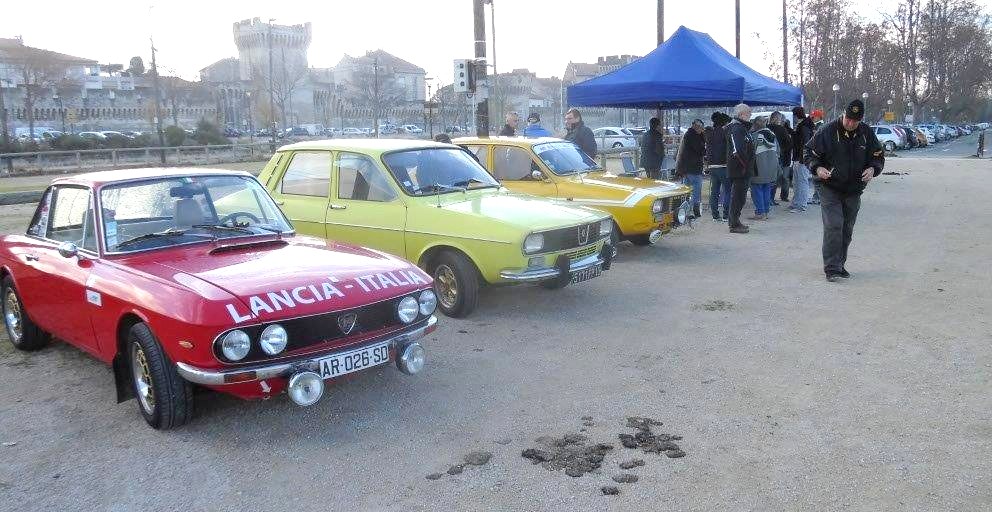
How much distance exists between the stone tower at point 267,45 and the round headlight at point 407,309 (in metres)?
103

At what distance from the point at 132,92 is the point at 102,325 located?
98.5m

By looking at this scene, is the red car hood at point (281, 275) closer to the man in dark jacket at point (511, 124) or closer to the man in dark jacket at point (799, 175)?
the man in dark jacket at point (511, 124)

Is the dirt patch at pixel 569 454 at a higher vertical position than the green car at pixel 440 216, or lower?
lower

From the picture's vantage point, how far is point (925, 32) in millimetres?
62188

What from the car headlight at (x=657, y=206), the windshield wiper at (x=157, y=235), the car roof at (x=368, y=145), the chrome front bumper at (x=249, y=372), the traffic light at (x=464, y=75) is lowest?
the chrome front bumper at (x=249, y=372)

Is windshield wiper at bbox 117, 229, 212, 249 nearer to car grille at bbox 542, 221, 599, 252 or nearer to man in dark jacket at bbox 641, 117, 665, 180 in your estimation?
car grille at bbox 542, 221, 599, 252

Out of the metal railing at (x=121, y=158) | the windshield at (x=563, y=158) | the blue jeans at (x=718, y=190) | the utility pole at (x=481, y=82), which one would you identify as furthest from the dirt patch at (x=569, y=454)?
the metal railing at (x=121, y=158)

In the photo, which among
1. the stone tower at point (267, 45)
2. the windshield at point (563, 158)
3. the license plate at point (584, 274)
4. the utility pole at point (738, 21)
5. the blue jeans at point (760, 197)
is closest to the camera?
the license plate at point (584, 274)

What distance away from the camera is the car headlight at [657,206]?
9539mm

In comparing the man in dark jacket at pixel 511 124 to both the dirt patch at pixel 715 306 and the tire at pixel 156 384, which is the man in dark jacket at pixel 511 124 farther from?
the tire at pixel 156 384

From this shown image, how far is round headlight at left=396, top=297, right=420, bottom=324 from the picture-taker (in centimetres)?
474

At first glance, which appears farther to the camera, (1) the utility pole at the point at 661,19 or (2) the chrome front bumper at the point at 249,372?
(1) the utility pole at the point at 661,19

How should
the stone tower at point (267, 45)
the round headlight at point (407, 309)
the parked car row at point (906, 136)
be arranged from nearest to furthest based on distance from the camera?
the round headlight at point (407, 309) → the parked car row at point (906, 136) → the stone tower at point (267, 45)

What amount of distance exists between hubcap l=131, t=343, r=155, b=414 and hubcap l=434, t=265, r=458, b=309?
2944 mm
